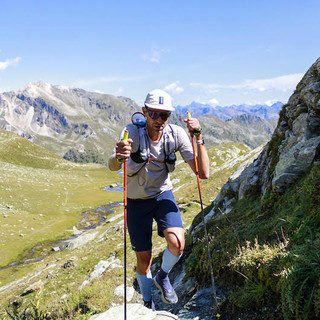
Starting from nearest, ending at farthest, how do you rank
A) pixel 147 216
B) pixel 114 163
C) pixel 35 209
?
pixel 114 163
pixel 147 216
pixel 35 209

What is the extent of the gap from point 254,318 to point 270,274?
913 mm

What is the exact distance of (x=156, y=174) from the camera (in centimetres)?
608

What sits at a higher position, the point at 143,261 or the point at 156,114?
the point at 156,114

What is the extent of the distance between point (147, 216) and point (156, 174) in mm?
1090

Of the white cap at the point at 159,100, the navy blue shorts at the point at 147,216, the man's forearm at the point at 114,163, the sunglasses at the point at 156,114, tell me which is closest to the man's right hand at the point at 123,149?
the man's forearm at the point at 114,163

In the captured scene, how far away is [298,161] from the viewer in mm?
9148

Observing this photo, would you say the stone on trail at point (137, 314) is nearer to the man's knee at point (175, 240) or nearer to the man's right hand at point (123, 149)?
the man's knee at point (175, 240)

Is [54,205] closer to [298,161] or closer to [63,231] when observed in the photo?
[63,231]

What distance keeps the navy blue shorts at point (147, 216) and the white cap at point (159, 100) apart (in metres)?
2.13

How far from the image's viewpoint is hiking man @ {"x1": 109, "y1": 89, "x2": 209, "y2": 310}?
588 cm

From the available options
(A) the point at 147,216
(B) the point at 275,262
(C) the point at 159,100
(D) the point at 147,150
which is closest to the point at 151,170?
(D) the point at 147,150

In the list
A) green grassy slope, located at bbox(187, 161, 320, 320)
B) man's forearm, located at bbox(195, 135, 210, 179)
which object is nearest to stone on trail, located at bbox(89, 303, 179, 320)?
green grassy slope, located at bbox(187, 161, 320, 320)

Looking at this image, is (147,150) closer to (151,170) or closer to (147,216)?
(151,170)

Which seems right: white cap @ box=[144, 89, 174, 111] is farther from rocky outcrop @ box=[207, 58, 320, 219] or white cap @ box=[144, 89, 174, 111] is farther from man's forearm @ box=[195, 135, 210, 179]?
rocky outcrop @ box=[207, 58, 320, 219]
